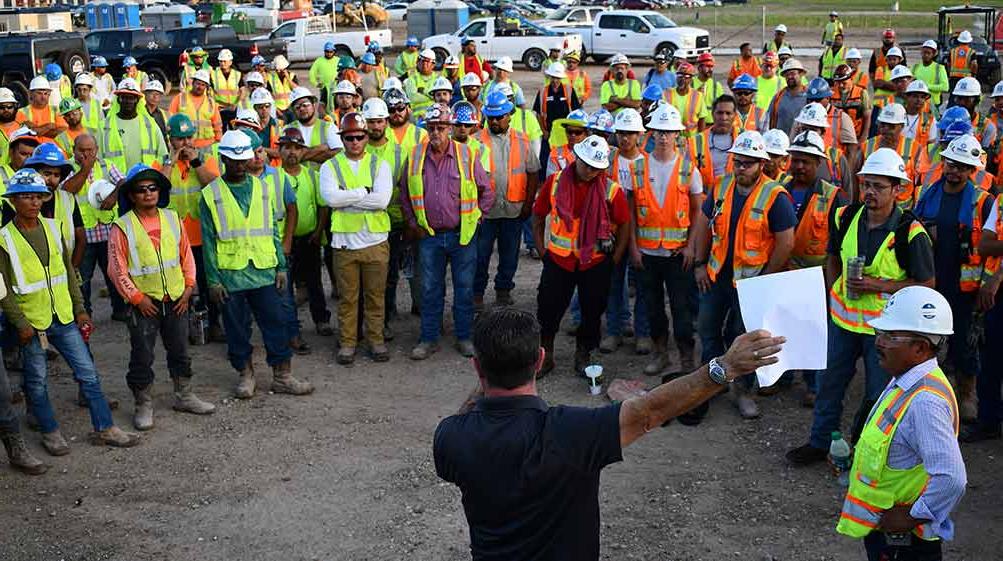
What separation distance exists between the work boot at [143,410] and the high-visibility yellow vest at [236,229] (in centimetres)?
102

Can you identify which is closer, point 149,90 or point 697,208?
point 697,208

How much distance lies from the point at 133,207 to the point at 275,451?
1879 mm

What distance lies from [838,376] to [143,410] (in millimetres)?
4614

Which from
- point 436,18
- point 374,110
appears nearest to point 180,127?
point 374,110

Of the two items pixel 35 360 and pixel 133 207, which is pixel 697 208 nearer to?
pixel 133 207

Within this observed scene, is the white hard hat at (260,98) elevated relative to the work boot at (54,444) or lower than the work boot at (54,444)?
elevated

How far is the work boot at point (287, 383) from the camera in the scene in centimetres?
812

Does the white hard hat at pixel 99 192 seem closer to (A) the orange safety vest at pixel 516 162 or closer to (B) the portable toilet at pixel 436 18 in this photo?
(A) the orange safety vest at pixel 516 162

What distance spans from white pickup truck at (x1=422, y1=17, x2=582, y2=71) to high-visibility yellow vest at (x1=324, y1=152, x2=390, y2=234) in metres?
23.1

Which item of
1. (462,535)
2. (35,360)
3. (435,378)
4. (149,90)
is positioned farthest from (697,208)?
(149,90)

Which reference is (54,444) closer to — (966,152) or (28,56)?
(966,152)

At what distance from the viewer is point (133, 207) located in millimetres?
7254

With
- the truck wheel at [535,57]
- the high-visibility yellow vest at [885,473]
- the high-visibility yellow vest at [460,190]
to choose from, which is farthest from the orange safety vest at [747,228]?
the truck wheel at [535,57]

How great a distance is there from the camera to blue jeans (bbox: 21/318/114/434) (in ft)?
22.6
